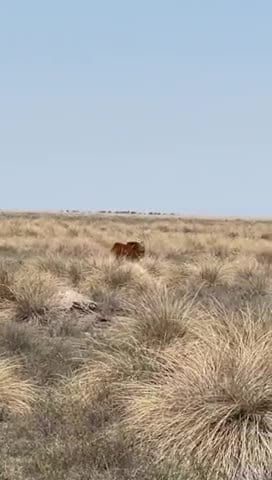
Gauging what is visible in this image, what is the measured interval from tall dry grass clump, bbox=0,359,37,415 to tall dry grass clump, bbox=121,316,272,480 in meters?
0.87

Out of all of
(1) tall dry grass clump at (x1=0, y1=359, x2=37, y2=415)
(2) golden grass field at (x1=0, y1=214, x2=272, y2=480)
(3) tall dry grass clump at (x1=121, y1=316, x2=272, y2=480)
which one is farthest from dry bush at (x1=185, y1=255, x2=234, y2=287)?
(3) tall dry grass clump at (x1=121, y1=316, x2=272, y2=480)

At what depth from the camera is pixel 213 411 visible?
5621 millimetres

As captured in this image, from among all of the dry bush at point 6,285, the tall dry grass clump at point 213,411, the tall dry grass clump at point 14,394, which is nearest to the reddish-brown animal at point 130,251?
the dry bush at point 6,285

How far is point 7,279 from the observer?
13.3m

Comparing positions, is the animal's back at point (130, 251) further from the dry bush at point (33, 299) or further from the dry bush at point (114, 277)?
the dry bush at point (33, 299)

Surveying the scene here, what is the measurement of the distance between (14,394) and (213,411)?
6.68ft

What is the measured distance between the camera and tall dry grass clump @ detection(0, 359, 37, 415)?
21.9 feet

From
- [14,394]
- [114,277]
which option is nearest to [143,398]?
[14,394]

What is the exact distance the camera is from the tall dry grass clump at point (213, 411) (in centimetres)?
529

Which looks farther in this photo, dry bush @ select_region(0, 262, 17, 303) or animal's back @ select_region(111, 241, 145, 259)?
animal's back @ select_region(111, 241, 145, 259)

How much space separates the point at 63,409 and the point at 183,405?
1.10m

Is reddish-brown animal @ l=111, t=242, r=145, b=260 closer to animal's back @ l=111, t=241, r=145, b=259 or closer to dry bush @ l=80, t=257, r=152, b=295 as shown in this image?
animal's back @ l=111, t=241, r=145, b=259

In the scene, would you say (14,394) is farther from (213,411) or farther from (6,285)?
(6,285)

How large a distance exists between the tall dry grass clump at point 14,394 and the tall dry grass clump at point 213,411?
873mm
